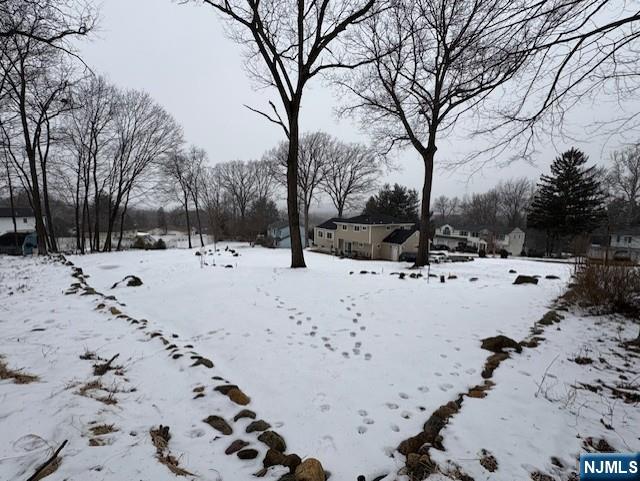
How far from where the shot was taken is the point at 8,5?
502cm

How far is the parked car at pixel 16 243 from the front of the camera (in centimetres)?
1400

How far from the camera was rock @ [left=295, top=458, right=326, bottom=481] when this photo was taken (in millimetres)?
1543

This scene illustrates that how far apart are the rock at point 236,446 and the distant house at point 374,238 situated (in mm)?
22509

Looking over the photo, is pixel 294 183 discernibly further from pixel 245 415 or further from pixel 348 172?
pixel 348 172

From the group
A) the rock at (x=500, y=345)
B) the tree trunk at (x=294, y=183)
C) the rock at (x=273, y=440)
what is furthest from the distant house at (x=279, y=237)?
the rock at (x=273, y=440)

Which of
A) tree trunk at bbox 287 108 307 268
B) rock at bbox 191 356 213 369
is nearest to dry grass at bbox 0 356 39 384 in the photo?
rock at bbox 191 356 213 369

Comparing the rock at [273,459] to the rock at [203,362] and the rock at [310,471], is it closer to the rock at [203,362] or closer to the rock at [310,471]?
the rock at [310,471]

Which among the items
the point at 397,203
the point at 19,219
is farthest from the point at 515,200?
the point at 19,219

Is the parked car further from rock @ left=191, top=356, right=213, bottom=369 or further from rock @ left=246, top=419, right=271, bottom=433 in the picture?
rock @ left=246, top=419, right=271, bottom=433

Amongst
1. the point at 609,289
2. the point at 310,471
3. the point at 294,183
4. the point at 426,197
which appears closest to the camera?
the point at 310,471

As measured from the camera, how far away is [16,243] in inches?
553

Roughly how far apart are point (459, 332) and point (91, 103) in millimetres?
21620

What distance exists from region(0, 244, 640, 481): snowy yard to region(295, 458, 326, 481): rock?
11 cm

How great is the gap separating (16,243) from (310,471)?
2070cm
